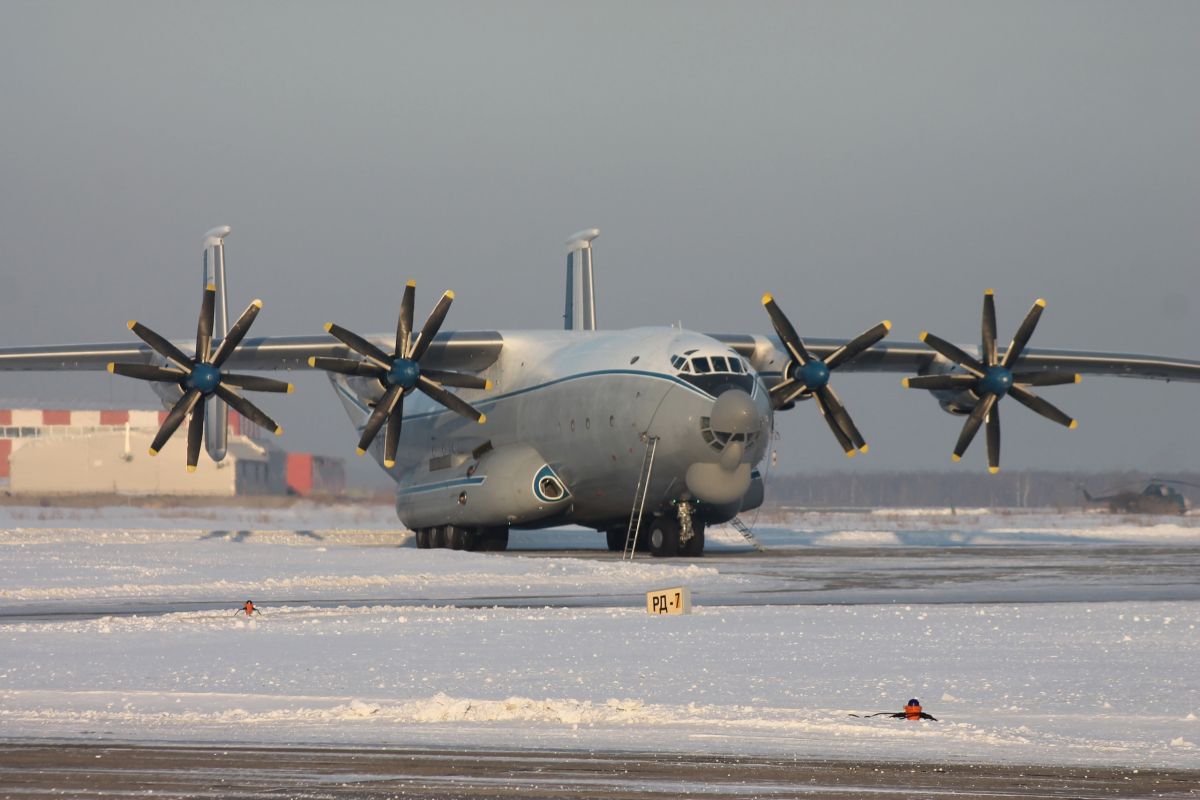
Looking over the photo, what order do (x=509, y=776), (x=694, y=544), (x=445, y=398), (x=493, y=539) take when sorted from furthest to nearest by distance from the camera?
(x=493, y=539)
(x=694, y=544)
(x=445, y=398)
(x=509, y=776)

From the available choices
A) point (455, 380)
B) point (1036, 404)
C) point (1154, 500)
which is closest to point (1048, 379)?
point (1036, 404)

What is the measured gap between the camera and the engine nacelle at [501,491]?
3206 cm

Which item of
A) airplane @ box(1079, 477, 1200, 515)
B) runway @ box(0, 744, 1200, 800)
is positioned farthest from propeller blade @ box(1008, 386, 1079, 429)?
airplane @ box(1079, 477, 1200, 515)

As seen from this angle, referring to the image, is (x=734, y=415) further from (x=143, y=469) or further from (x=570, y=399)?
(x=143, y=469)

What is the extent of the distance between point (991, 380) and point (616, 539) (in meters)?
9.24

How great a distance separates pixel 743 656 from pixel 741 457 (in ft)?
55.0

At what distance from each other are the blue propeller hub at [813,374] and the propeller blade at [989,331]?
381 centimetres

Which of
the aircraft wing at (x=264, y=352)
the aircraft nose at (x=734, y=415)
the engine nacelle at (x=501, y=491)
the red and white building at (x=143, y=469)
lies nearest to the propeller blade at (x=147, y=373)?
the aircraft wing at (x=264, y=352)

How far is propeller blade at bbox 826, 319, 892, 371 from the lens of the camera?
31094 mm

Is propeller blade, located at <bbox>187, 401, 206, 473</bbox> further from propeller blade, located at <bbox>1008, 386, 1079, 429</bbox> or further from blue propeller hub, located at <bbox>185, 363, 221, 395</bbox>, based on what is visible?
propeller blade, located at <bbox>1008, 386, 1079, 429</bbox>

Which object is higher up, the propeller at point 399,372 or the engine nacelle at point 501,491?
the propeller at point 399,372

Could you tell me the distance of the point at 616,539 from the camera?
3519cm

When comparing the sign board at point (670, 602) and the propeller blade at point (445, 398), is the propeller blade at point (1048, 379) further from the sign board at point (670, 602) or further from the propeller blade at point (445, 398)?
the sign board at point (670, 602)

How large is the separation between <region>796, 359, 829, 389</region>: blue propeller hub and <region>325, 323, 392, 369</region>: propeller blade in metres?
8.44
